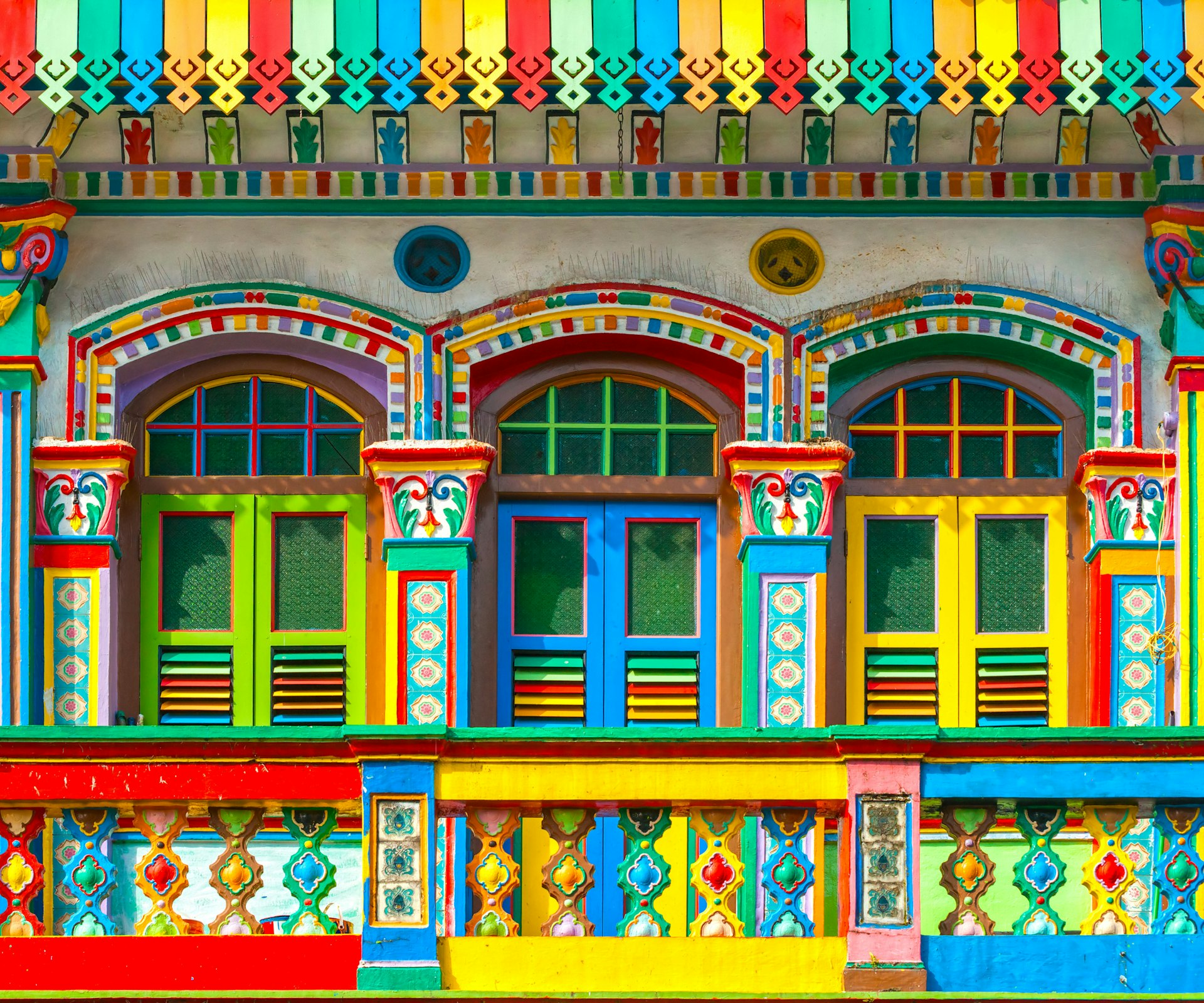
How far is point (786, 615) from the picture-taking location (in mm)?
10438

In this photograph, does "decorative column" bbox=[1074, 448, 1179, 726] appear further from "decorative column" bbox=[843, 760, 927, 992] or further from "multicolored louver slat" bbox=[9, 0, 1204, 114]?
"decorative column" bbox=[843, 760, 927, 992]

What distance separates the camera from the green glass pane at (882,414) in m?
11.0

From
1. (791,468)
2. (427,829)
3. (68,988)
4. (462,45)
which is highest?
(462,45)

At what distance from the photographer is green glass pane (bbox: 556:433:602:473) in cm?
1088

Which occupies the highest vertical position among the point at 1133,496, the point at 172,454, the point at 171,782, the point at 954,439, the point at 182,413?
the point at 182,413

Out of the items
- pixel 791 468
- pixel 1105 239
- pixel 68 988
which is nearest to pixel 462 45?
pixel 791 468

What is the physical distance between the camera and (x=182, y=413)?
10.9m

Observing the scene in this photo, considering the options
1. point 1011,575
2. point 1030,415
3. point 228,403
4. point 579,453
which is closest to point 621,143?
point 579,453

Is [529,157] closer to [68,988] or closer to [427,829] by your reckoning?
[427,829]

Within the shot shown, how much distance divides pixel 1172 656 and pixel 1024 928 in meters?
2.63

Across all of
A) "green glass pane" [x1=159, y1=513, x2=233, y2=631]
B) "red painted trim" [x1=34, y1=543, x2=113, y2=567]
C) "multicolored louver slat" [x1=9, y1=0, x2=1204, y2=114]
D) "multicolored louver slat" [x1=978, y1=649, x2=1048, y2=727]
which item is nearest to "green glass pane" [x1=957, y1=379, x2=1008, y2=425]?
"multicolored louver slat" [x1=978, y1=649, x2=1048, y2=727]

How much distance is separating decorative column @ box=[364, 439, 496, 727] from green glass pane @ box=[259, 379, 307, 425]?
2.02 feet

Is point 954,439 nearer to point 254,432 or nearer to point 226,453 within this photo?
point 254,432

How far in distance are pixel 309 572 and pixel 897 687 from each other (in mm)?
2993
